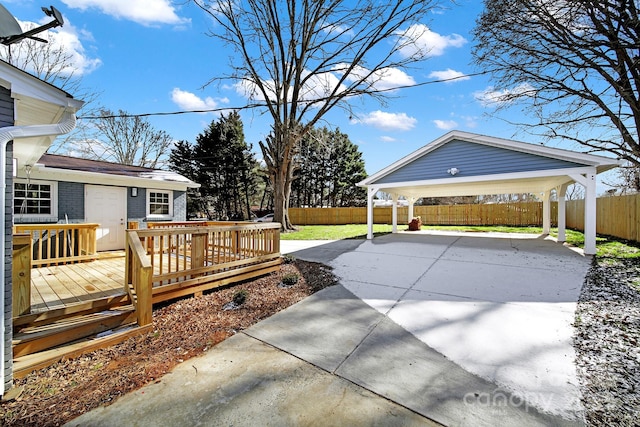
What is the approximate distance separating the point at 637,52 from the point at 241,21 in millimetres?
15408

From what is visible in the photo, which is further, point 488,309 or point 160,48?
point 160,48

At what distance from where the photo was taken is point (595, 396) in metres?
2.20

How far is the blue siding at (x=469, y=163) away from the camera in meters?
8.29

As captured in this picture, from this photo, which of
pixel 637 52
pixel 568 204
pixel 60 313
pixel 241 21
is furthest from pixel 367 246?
→ pixel 568 204

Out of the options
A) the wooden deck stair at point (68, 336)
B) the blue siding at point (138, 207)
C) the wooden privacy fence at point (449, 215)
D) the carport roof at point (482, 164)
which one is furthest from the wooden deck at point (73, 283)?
the wooden privacy fence at point (449, 215)

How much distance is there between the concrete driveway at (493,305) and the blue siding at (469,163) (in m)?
2.66

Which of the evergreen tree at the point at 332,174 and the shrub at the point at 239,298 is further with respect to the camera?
the evergreen tree at the point at 332,174

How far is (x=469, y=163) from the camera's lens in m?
9.43

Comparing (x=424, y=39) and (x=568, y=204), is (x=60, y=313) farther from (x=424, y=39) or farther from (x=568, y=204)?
(x=568, y=204)

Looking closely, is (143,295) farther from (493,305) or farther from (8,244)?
(493,305)

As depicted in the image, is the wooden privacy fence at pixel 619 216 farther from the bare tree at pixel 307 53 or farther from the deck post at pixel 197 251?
the deck post at pixel 197 251

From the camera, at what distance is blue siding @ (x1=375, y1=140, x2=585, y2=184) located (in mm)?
8289

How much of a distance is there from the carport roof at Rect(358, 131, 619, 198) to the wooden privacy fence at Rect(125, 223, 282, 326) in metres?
6.69

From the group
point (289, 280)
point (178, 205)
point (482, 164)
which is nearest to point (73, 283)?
point (289, 280)
